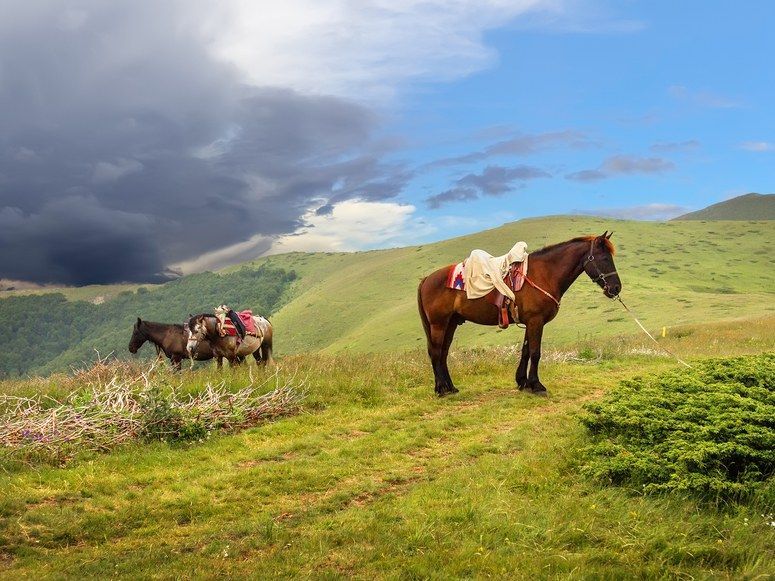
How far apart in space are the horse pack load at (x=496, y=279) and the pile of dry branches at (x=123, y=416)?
14.4 feet

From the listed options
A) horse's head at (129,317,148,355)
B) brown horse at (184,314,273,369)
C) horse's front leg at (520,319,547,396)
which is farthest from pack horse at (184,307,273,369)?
horse's front leg at (520,319,547,396)

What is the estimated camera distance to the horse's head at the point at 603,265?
12.1 m

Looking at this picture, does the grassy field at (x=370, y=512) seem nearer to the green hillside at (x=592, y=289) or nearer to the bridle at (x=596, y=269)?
the bridle at (x=596, y=269)

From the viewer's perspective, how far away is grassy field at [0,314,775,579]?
4512 mm

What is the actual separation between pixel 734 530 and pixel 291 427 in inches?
269

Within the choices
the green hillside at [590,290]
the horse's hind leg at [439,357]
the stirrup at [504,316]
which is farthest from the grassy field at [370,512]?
the green hillside at [590,290]

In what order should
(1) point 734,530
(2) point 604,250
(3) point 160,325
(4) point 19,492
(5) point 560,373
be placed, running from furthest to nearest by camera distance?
(3) point 160,325
(5) point 560,373
(2) point 604,250
(4) point 19,492
(1) point 734,530

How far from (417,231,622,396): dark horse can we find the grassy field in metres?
2.06

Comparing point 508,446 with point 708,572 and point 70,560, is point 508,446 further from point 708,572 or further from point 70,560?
point 70,560

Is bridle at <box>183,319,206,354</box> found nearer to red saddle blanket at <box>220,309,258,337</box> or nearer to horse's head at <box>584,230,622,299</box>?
red saddle blanket at <box>220,309,258,337</box>

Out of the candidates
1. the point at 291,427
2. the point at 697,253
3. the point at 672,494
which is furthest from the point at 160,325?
the point at 697,253

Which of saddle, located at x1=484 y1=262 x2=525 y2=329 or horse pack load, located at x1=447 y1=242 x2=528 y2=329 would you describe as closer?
horse pack load, located at x1=447 y1=242 x2=528 y2=329

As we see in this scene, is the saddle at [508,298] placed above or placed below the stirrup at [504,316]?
above

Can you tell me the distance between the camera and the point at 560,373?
15078mm
